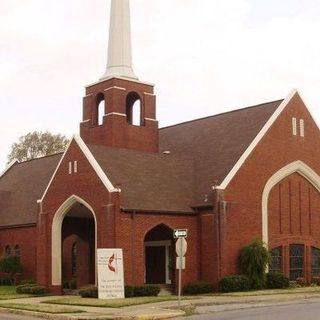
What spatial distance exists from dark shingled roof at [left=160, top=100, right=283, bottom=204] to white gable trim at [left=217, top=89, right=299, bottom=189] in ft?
1.28

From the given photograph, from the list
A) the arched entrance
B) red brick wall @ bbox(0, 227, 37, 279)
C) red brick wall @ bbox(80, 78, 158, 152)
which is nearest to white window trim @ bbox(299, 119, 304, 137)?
red brick wall @ bbox(80, 78, 158, 152)

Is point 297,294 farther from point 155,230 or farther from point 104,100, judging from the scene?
point 104,100

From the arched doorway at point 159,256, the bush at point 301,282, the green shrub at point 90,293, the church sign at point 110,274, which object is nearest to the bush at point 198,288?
the arched doorway at point 159,256

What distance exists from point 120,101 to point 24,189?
13.6 metres

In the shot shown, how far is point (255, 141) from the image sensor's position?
4125 cm

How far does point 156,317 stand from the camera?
84.0 ft

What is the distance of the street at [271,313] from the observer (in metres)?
24.6

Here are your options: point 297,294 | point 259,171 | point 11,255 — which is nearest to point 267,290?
point 297,294

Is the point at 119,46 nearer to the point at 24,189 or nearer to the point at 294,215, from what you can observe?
the point at 24,189

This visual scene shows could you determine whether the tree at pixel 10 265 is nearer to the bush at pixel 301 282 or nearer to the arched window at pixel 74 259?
the arched window at pixel 74 259

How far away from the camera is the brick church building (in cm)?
3872

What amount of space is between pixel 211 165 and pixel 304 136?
6.46 metres

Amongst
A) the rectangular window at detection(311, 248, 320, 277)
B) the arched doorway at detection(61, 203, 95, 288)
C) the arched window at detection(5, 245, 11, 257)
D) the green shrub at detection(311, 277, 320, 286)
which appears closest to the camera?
the green shrub at detection(311, 277, 320, 286)

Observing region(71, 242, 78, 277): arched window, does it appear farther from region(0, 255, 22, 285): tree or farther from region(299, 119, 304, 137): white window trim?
region(299, 119, 304, 137): white window trim
